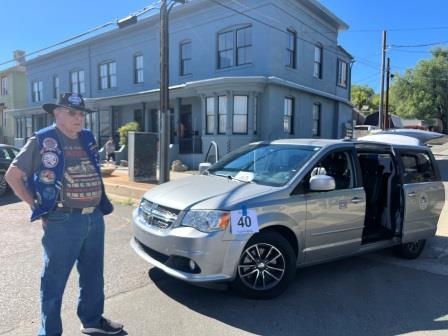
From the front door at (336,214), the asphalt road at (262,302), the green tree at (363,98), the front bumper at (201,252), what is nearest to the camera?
the asphalt road at (262,302)

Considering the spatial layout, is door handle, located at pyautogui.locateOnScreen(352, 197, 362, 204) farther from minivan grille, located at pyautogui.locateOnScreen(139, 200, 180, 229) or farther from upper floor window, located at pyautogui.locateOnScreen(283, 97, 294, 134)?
upper floor window, located at pyautogui.locateOnScreen(283, 97, 294, 134)

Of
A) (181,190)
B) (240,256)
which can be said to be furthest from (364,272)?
(181,190)

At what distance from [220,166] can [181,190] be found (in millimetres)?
1150

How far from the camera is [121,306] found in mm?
4117

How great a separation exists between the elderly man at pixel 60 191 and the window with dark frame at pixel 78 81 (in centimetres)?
2431

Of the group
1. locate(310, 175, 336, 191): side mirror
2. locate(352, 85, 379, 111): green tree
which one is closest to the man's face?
locate(310, 175, 336, 191): side mirror

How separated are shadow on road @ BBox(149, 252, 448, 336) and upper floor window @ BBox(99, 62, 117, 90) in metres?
20.7

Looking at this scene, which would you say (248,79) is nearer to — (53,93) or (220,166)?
(220,166)

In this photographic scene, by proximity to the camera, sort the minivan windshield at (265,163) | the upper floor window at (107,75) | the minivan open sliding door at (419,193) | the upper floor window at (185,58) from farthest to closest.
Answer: the upper floor window at (107,75)
the upper floor window at (185,58)
the minivan open sliding door at (419,193)
the minivan windshield at (265,163)

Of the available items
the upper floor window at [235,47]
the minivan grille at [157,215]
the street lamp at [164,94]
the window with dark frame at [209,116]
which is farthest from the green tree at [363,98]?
the minivan grille at [157,215]

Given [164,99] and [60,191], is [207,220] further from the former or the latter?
[164,99]

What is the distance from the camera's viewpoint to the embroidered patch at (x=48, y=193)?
3.01 meters

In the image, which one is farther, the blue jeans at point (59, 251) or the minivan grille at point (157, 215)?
the minivan grille at point (157, 215)

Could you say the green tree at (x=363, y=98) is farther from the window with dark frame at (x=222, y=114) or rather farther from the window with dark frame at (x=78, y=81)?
the window with dark frame at (x=222, y=114)
